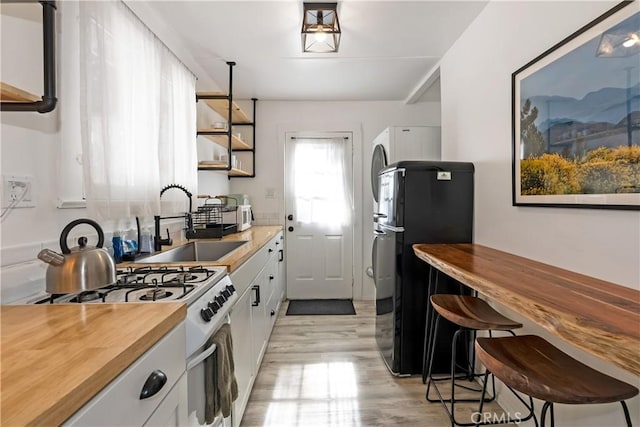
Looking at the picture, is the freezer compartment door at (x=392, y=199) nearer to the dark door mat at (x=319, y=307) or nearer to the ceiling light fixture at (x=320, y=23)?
the ceiling light fixture at (x=320, y=23)

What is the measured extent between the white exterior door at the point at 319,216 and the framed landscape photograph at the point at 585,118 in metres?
2.52

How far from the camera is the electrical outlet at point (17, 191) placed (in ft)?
3.55

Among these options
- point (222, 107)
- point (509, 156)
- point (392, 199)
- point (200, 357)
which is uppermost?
point (222, 107)

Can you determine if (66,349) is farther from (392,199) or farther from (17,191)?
(392,199)

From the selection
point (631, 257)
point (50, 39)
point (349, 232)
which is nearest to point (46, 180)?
point (50, 39)

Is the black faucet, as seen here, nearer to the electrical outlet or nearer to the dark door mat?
the electrical outlet

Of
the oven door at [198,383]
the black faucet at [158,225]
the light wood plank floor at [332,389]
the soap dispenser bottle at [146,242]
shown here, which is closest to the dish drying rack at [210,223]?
the black faucet at [158,225]

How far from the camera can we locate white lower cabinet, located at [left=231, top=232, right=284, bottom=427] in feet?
5.43

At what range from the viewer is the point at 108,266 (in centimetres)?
104

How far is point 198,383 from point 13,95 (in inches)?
42.7

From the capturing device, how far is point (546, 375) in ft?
3.47

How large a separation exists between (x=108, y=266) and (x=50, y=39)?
75 cm

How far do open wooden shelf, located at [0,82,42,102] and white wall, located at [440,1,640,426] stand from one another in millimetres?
1997

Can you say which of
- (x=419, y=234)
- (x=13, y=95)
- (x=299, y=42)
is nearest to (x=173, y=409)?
(x=13, y=95)
